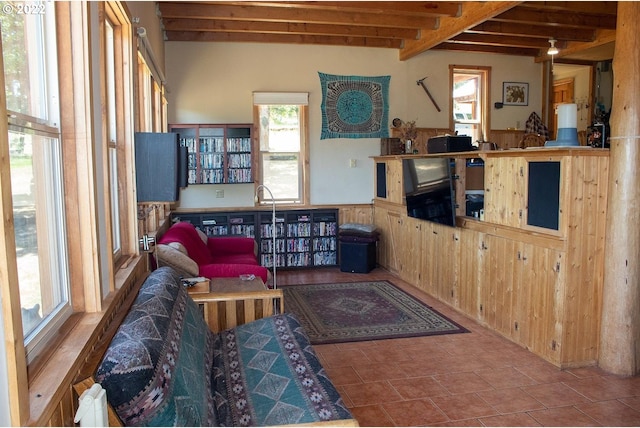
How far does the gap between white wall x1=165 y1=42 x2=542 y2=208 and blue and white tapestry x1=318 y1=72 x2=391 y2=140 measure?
0.09 metres

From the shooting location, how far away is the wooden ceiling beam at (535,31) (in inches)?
252

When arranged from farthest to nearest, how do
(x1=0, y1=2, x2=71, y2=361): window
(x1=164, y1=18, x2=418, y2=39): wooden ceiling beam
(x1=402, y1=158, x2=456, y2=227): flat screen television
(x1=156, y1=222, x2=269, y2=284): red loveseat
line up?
(x1=164, y1=18, x2=418, y2=39): wooden ceiling beam → (x1=402, y1=158, x2=456, y2=227): flat screen television → (x1=156, y1=222, x2=269, y2=284): red loveseat → (x1=0, y1=2, x2=71, y2=361): window

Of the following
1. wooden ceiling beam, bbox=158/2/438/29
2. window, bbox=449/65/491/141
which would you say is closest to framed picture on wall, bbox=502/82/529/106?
window, bbox=449/65/491/141

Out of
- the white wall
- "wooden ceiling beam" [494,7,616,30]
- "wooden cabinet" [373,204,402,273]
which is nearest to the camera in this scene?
"wooden ceiling beam" [494,7,616,30]

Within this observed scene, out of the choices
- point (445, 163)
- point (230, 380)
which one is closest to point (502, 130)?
point (445, 163)

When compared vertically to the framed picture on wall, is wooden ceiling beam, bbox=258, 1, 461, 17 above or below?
above

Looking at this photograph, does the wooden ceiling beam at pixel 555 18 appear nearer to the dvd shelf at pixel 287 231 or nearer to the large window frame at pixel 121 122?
the dvd shelf at pixel 287 231

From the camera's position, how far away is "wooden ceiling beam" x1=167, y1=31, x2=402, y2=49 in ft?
22.1

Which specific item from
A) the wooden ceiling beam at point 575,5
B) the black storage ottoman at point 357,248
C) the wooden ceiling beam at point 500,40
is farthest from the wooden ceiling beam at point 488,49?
the black storage ottoman at point 357,248

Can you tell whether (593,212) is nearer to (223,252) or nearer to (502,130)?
(223,252)

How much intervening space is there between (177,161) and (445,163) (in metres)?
2.75

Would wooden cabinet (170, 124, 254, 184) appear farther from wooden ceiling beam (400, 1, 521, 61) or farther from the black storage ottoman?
wooden ceiling beam (400, 1, 521, 61)

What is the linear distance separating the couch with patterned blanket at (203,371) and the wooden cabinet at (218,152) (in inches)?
161

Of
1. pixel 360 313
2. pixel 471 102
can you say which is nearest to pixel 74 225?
pixel 360 313
